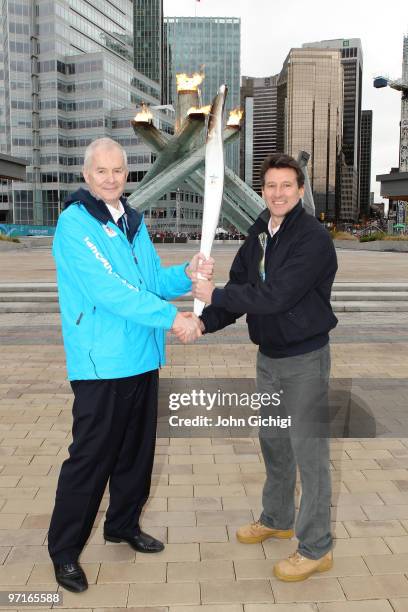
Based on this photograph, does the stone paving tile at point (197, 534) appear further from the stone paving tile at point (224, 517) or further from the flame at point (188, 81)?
the flame at point (188, 81)

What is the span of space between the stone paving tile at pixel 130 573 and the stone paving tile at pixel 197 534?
27cm

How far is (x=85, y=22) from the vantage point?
297 ft

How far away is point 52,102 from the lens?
8462 centimetres

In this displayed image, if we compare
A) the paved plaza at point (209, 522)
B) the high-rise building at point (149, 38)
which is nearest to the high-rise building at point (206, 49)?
the high-rise building at point (149, 38)

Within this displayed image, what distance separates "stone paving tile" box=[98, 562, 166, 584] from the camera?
2.86m

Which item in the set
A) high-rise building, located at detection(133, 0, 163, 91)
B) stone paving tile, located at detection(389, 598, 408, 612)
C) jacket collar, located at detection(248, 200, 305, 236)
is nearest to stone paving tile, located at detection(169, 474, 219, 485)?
stone paving tile, located at detection(389, 598, 408, 612)

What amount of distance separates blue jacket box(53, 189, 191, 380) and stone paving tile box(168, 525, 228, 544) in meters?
1.11

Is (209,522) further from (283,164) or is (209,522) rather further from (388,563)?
(283,164)

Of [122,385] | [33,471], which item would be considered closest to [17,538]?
[33,471]

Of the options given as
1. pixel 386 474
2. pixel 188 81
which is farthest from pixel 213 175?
pixel 188 81

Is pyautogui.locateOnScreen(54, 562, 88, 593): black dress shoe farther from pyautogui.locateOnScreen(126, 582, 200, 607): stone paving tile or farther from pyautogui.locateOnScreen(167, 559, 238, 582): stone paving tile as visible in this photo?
pyautogui.locateOnScreen(167, 559, 238, 582): stone paving tile

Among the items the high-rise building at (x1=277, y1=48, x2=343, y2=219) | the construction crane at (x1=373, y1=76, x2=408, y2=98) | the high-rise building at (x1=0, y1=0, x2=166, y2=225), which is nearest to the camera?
the high-rise building at (x1=0, y1=0, x2=166, y2=225)

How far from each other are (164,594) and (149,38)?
17810 cm

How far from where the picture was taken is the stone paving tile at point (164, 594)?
2.66m
